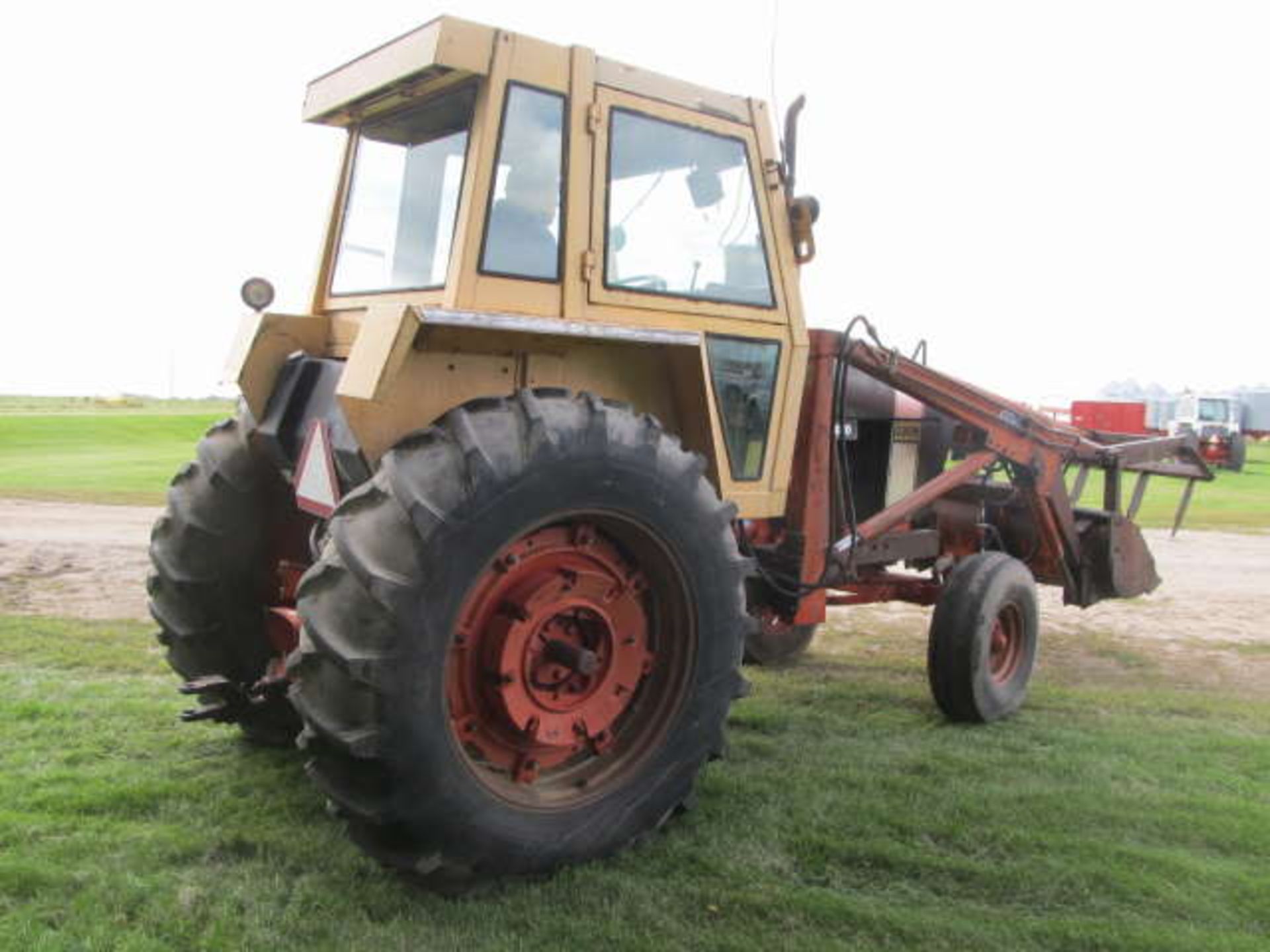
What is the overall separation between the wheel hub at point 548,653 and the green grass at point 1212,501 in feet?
34.4

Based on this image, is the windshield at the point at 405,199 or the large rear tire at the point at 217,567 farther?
the large rear tire at the point at 217,567

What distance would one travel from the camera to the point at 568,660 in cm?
345

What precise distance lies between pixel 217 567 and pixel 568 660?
1.61 metres

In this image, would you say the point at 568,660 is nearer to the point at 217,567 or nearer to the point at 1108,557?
the point at 217,567

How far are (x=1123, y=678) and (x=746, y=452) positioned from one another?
11.4 feet

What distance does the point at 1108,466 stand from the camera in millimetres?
6430

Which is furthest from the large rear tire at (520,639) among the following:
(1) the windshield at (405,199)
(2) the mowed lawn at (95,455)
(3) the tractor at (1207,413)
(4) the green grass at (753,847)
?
(3) the tractor at (1207,413)

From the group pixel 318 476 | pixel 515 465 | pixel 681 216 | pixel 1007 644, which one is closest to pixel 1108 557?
pixel 1007 644

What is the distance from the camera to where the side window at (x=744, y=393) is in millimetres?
4281

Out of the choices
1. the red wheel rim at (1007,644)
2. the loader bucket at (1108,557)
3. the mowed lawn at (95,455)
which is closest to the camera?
the red wheel rim at (1007,644)

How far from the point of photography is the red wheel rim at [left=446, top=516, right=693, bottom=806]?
338cm

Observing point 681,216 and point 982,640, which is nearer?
point 681,216

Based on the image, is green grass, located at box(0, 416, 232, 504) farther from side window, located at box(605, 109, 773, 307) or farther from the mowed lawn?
side window, located at box(605, 109, 773, 307)

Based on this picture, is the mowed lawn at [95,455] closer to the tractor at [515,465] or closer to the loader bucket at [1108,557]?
the tractor at [515,465]
